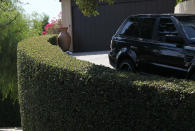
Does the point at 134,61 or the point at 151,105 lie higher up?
the point at 151,105

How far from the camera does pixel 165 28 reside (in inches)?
259

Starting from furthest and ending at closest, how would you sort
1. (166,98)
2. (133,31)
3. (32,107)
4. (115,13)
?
(115,13) < (133,31) < (32,107) < (166,98)

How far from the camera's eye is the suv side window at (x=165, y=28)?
6.36 meters

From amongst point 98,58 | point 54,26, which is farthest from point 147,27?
point 54,26

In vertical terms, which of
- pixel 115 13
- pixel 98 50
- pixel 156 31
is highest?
pixel 156 31

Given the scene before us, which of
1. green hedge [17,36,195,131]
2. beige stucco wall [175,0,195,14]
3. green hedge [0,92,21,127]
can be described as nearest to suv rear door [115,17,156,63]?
green hedge [17,36,195,131]

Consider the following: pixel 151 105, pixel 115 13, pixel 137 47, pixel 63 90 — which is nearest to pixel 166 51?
pixel 137 47

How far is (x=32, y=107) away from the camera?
5543 mm

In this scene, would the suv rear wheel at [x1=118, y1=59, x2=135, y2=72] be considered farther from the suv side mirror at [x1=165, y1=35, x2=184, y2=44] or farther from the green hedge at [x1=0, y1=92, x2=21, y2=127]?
the green hedge at [x1=0, y1=92, x2=21, y2=127]

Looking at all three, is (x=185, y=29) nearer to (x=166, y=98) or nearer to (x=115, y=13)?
(x=166, y=98)

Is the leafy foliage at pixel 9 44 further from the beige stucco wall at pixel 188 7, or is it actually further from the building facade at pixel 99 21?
the building facade at pixel 99 21

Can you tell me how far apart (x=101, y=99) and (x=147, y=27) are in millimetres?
3800

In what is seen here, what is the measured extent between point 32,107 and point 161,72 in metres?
2.68

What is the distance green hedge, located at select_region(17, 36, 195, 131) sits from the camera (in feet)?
9.96
